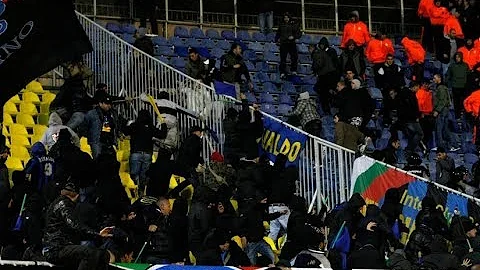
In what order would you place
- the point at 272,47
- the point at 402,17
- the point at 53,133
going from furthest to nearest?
the point at 402,17 < the point at 272,47 < the point at 53,133

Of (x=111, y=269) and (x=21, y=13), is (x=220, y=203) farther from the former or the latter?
(x=21, y=13)

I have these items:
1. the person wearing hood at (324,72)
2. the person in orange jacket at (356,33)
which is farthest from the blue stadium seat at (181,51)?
the person in orange jacket at (356,33)

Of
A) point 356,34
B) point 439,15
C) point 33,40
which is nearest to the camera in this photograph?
point 33,40

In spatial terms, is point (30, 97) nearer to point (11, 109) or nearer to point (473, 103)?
point (11, 109)

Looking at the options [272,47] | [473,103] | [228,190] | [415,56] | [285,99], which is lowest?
[228,190]

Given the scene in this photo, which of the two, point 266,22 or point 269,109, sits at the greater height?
point 266,22

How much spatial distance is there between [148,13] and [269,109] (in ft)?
11.6

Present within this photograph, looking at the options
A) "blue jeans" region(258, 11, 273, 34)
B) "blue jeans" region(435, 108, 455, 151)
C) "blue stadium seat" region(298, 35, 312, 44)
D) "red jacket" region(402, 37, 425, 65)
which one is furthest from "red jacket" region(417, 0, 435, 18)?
"blue jeans" region(435, 108, 455, 151)

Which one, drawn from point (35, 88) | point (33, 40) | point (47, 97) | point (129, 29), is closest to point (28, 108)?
point (47, 97)

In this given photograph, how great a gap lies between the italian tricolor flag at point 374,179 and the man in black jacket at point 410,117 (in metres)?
4.03

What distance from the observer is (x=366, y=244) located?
17297 mm

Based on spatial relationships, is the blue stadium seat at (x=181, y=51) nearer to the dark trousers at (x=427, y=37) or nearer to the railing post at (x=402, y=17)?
the dark trousers at (x=427, y=37)

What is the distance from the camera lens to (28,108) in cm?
2311

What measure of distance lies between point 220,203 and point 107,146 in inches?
119
